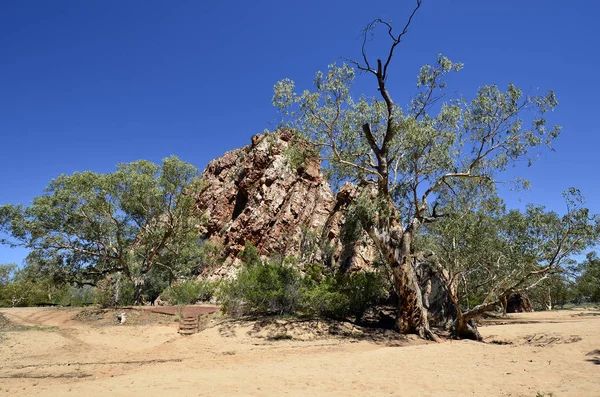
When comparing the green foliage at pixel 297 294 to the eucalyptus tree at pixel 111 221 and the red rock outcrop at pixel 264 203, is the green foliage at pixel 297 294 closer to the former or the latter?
the eucalyptus tree at pixel 111 221

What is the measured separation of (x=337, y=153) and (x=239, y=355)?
29.6 feet

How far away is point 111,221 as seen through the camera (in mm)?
22531

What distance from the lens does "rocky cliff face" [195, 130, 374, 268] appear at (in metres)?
44.1

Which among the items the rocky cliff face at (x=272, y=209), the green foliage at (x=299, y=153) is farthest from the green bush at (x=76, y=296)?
the green foliage at (x=299, y=153)

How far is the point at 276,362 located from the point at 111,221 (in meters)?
17.3

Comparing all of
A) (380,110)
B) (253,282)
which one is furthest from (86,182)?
(380,110)

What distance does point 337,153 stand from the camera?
15609 millimetres

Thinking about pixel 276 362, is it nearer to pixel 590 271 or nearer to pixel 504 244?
pixel 504 244

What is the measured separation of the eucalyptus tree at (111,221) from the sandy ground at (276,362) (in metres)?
7.55

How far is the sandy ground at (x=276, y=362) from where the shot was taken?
6.80 m

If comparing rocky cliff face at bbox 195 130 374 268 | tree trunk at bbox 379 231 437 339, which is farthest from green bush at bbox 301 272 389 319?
rocky cliff face at bbox 195 130 374 268

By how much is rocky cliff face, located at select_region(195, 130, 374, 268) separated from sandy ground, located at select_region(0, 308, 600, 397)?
26511mm

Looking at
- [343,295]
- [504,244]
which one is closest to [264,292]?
[343,295]

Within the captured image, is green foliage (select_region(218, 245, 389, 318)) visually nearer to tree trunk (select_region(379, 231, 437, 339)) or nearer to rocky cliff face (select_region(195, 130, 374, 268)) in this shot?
tree trunk (select_region(379, 231, 437, 339))
